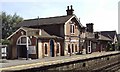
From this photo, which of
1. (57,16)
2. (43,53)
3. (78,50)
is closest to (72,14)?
(57,16)

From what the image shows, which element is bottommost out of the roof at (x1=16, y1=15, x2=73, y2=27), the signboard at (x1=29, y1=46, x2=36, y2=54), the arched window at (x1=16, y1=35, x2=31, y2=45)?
the signboard at (x1=29, y1=46, x2=36, y2=54)

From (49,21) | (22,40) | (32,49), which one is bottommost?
(32,49)

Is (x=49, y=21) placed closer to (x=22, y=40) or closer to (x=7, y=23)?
(x=22, y=40)

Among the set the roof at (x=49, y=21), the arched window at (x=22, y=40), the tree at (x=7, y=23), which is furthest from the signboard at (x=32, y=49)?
the tree at (x=7, y=23)

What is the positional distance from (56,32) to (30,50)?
7083mm

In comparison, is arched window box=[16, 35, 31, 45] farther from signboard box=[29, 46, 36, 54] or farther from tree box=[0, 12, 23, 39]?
tree box=[0, 12, 23, 39]

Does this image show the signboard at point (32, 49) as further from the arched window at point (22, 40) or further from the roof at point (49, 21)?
the roof at point (49, 21)

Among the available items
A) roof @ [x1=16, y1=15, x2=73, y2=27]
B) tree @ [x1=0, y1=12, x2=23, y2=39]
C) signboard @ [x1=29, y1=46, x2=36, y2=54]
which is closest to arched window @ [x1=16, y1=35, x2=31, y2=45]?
signboard @ [x1=29, y1=46, x2=36, y2=54]

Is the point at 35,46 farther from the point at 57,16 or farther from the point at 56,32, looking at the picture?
the point at 57,16

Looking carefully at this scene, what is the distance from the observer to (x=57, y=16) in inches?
1895

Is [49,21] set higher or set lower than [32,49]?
higher

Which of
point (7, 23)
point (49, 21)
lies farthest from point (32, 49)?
point (7, 23)

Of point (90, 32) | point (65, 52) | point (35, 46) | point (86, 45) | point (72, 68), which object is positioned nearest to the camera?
point (72, 68)

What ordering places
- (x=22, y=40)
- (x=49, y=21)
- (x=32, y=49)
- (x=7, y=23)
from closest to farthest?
(x=32, y=49) → (x=22, y=40) → (x=49, y=21) → (x=7, y=23)
